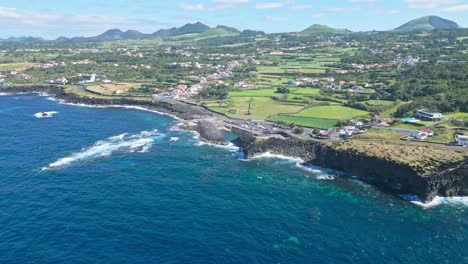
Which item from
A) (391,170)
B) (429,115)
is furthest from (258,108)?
(391,170)

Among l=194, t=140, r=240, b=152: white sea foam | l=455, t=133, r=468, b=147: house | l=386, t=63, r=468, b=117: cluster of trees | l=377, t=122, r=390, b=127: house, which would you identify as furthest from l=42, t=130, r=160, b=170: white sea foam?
l=386, t=63, r=468, b=117: cluster of trees

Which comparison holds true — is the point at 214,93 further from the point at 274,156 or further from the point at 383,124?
the point at 383,124

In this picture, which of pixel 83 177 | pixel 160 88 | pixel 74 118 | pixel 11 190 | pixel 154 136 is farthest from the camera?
A: pixel 160 88

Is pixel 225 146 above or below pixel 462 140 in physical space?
below

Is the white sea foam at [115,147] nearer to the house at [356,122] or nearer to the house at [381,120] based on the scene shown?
the house at [356,122]

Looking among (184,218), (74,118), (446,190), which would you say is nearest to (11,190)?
(184,218)

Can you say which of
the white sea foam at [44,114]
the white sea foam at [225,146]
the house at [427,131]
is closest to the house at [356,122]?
the house at [427,131]

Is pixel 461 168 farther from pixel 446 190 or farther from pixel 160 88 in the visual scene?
pixel 160 88
